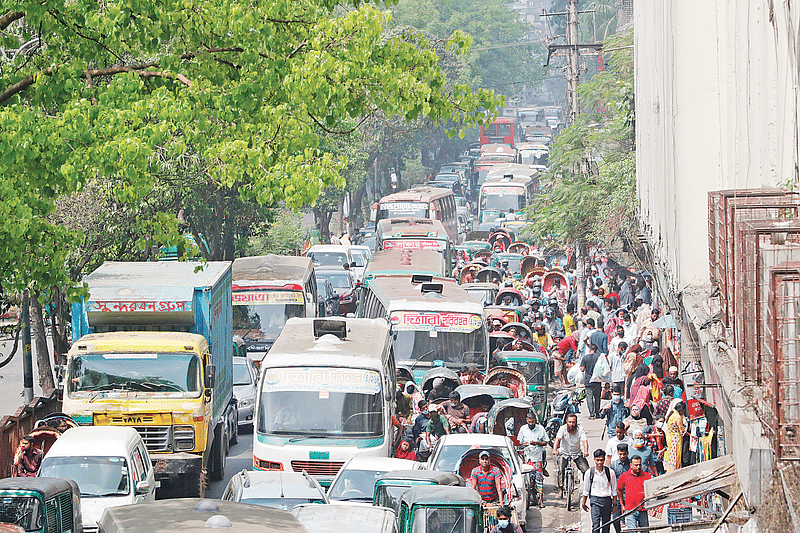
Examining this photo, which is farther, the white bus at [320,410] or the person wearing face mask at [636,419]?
the person wearing face mask at [636,419]

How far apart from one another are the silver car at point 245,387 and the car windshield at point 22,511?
1087 centimetres

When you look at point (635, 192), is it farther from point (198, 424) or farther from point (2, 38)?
point (2, 38)

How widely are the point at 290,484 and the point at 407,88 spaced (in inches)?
175

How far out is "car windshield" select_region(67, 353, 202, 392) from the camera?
1678 cm

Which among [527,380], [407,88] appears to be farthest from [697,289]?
[527,380]

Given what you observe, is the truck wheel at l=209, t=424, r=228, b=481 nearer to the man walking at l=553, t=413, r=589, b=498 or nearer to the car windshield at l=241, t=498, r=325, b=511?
the man walking at l=553, t=413, r=589, b=498

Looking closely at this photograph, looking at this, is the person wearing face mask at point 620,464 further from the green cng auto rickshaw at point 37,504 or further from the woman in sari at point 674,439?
the green cng auto rickshaw at point 37,504

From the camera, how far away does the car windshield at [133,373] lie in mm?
16781

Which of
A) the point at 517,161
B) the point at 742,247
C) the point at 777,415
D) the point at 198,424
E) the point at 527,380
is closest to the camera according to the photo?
the point at 777,415

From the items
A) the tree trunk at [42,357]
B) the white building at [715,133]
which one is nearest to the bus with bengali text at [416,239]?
the white building at [715,133]

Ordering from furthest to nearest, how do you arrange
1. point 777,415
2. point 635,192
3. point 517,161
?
point 517,161
point 635,192
point 777,415

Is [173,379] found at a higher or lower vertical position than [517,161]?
lower

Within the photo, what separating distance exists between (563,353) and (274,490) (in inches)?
520

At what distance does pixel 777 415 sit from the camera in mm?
5953
